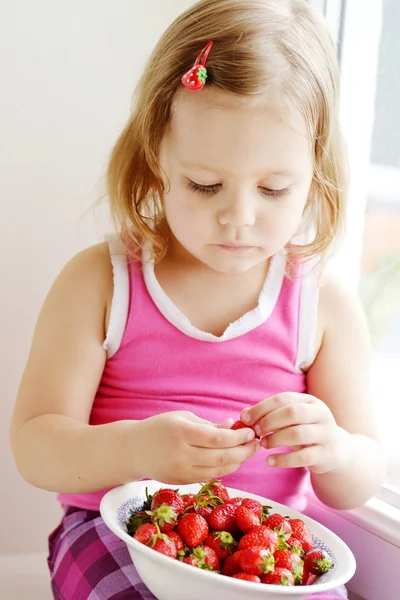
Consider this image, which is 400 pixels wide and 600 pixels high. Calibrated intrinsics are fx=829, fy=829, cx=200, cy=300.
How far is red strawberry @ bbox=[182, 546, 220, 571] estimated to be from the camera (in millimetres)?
944

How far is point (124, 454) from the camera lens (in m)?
1.10

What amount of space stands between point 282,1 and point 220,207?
33cm

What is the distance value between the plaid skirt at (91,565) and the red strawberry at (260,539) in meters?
0.15

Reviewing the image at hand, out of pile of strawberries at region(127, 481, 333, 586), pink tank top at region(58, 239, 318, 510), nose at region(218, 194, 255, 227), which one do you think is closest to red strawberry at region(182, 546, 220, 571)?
pile of strawberries at region(127, 481, 333, 586)

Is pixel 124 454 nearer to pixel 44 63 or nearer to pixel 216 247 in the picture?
pixel 216 247

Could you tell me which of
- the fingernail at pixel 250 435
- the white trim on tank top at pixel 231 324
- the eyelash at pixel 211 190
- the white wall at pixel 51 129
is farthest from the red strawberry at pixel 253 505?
the white wall at pixel 51 129

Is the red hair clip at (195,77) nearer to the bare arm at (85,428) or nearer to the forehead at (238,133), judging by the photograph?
the forehead at (238,133)

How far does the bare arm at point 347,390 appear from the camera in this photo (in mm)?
1248

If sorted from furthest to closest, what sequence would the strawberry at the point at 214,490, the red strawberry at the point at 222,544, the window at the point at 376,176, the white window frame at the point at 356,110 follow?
the window at the point at 376,176 → the white window frame at the point at 356,110 → the strawberry at the point at 214,490 → the red strawberry at the point at 222,544

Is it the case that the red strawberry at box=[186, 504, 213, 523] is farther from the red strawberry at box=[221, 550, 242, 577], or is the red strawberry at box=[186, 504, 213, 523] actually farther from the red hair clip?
the red hair clip

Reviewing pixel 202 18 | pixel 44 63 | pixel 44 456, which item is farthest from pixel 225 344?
pixel 44 63

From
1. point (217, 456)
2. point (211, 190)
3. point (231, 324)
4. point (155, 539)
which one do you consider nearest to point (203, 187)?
point (211, 190)

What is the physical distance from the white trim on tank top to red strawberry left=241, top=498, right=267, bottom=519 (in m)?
0.29

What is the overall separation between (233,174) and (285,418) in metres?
0.32
